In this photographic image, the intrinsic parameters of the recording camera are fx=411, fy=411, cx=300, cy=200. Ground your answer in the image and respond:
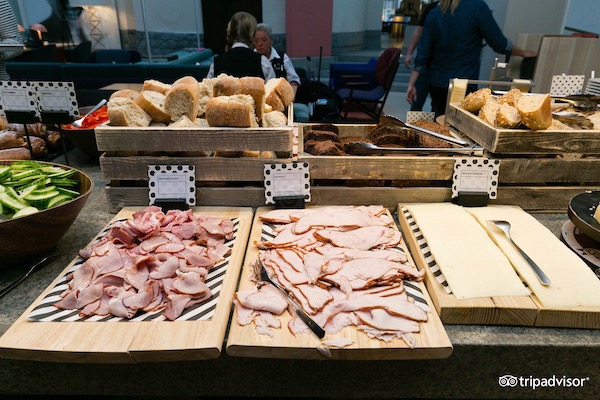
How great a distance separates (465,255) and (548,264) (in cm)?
25

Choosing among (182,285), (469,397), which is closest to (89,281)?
(182,285)

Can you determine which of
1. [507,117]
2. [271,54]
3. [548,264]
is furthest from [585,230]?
[271,54]

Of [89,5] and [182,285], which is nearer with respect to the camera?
[182,285]

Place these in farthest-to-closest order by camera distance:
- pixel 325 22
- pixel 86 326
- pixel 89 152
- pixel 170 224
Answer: pixel 325 22
pixel 89 152
pixel 170 224
pixel 86 326

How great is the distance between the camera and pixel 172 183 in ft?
5.35

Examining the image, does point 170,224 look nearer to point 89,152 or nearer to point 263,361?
point 263,361

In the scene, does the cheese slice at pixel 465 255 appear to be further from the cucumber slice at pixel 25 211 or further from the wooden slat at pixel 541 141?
the cucumber slice at pixel 25 211

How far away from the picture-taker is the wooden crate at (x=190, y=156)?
155 centimetres

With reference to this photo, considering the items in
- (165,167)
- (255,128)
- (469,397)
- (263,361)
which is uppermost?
(255,128)

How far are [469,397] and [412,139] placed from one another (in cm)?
105

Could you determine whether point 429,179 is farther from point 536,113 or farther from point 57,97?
point 57,97

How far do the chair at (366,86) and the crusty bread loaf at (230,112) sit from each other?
13.4 feet

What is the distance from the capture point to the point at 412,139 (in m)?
1.82

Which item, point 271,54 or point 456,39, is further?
point 271,54
